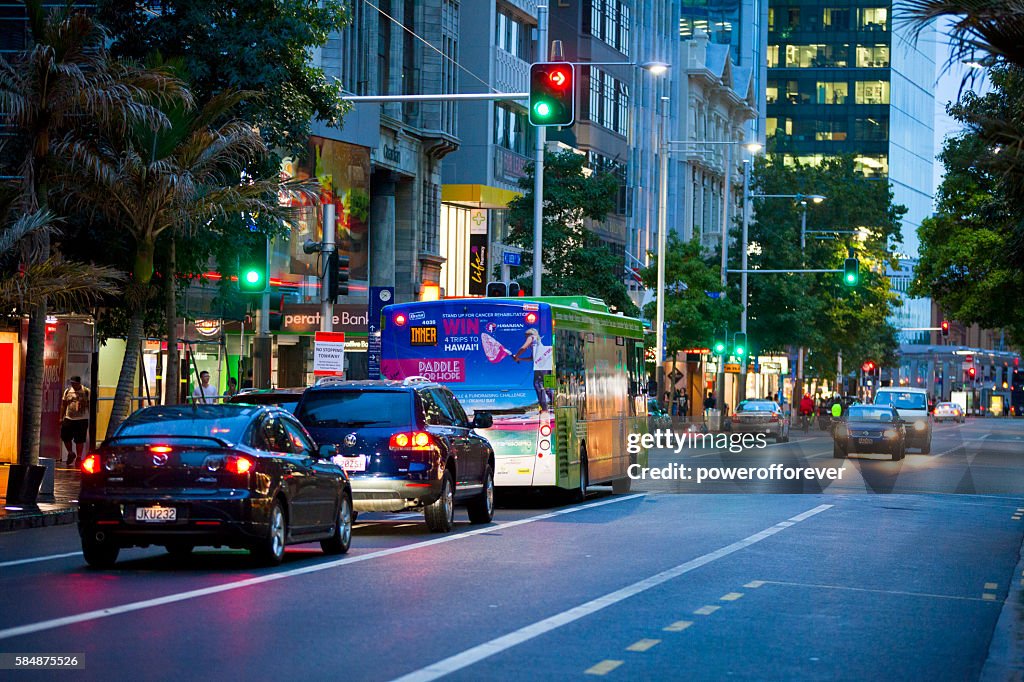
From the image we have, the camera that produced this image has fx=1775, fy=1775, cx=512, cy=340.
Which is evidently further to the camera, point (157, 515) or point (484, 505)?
point (484, 505)

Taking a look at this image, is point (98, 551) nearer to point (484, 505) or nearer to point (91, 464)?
point (91, 464)

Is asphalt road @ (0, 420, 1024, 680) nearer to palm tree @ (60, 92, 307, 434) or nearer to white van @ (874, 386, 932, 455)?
palm tree @ (60, 92, 307, 434)

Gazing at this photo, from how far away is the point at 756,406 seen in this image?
63469 millimetres

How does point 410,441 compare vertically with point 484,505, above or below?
above

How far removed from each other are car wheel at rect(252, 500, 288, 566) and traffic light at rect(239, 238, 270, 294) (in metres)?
12.1

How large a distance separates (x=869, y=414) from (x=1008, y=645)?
1416 inches

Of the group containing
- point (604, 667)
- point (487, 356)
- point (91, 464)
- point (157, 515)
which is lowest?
point (604, 667)

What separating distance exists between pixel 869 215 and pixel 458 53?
38.7 meters

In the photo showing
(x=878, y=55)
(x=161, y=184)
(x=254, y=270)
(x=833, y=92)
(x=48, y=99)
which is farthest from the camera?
(x=833, y=92)

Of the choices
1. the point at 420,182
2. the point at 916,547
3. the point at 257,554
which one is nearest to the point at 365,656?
the point at 257,554

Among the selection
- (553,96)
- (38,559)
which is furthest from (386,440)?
(553,96)

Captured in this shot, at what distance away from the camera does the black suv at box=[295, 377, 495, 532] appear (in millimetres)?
20000

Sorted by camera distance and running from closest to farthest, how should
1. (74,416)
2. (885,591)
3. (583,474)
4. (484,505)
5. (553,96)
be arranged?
(885,591) < (484,505) < (553,96) < (583,474) < (74,416)

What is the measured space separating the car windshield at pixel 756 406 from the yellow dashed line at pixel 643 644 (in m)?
51.5
